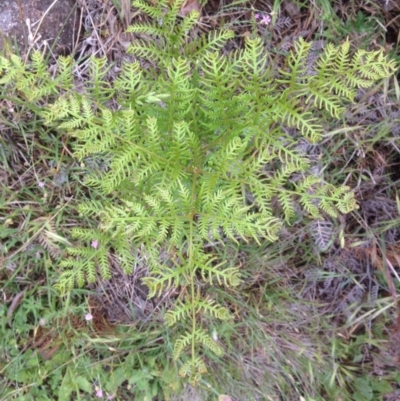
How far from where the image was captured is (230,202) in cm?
156

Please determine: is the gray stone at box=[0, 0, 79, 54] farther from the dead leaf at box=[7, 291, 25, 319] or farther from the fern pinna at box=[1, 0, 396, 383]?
the dead leaf at box=[7, 291, 25, 319]

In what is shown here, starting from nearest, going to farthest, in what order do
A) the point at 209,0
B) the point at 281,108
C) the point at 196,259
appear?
the point at 281,108 → the point at 196,259 → the point at 209,0

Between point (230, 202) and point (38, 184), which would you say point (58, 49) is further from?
point (230, 202)

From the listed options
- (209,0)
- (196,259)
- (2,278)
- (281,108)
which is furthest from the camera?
(2,278)

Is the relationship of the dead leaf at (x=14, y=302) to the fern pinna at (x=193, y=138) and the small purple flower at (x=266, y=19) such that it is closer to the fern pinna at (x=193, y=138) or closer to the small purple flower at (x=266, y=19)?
the fern pinna at (x=193, y=138)

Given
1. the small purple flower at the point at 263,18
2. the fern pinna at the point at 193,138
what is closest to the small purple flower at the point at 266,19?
the small purple flower at the point at 263,18

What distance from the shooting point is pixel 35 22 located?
2148 mm

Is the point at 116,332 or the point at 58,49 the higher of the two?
the point at 58,49

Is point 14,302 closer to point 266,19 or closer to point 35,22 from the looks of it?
point 35,22

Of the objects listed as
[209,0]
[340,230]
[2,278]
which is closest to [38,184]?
[2,278]

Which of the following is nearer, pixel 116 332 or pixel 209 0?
pixel 209 0

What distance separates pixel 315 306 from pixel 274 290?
0.73 feet

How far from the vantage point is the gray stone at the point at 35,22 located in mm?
2139

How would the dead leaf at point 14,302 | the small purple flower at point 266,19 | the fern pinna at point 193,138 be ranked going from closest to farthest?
the fern pinna at point 193,138
the small purple flower at point 266,19
the dead leaf at point 14,302
